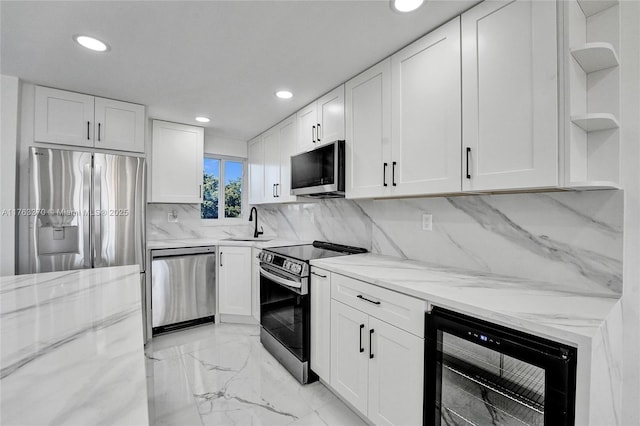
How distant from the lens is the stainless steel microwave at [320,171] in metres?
2.28

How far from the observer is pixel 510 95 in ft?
4.28

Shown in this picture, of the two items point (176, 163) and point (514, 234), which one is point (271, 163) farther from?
point (514, 234)

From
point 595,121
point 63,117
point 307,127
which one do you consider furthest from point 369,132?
point 63,117

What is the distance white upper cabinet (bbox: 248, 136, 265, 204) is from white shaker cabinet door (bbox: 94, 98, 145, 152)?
1.36 meters

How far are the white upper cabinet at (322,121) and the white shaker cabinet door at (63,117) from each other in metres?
1.94

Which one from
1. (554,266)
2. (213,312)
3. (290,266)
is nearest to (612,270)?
(554,266)

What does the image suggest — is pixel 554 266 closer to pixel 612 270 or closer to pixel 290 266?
pixel 612 270

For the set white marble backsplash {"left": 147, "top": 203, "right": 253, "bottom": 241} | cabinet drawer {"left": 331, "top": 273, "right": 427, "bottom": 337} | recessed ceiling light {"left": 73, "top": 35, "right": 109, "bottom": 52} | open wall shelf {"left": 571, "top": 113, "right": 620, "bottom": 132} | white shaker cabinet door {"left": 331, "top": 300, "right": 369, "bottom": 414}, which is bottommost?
white shaker cabinet door {"left": 331, "top": 300, "right": 369, "bottom": 414}

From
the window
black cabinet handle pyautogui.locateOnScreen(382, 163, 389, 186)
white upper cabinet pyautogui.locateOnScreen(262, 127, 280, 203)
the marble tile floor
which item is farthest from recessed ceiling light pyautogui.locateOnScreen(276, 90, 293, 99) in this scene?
the marble tile floor

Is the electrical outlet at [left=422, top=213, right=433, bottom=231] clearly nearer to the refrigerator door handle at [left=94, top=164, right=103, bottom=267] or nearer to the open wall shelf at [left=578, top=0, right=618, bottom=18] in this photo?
the open wall shelf at [left=578, top=0, right=618, bottom=18]

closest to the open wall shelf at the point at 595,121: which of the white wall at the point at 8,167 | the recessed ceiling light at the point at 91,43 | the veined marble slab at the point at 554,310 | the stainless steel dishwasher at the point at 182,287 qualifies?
the veined marble slab at the point at 554,310

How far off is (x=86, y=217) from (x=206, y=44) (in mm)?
1834

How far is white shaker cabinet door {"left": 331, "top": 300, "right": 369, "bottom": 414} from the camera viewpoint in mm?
1654

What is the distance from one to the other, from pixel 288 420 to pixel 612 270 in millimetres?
1886
